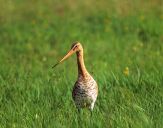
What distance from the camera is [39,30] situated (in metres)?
13.2

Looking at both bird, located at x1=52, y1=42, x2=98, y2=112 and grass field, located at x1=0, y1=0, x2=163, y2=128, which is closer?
grass field, located at x1=0, y1=0, x2=163, y2=128

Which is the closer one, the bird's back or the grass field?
the grass field

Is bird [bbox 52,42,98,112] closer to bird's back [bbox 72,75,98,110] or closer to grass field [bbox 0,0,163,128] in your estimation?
bird's back [bbox 72,75,98,110]

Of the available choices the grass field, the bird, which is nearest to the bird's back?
the bird

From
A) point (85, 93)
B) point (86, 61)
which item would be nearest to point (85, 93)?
point (85, 93)

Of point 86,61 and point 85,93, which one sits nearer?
point 85,93

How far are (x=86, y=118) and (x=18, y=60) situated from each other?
4.87 m

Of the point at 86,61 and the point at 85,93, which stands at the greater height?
the point at 86,61

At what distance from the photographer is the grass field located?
6805 millimetres

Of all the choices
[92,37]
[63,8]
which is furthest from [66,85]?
[63,8]

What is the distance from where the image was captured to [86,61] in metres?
11.5

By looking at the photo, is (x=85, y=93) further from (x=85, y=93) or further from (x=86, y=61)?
(x=86, y=61)

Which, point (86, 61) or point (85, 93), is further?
point (86, 61)

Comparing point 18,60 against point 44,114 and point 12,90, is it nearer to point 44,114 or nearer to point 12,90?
point 12,90
